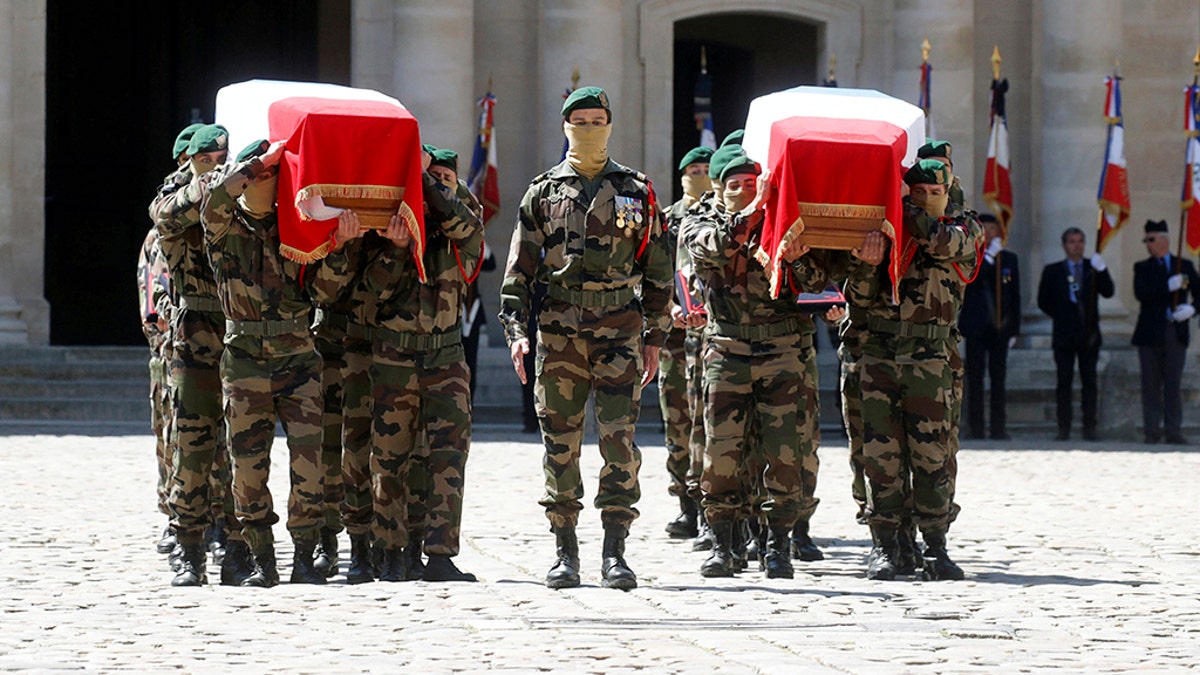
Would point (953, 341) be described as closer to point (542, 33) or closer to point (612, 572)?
point (612, 572)

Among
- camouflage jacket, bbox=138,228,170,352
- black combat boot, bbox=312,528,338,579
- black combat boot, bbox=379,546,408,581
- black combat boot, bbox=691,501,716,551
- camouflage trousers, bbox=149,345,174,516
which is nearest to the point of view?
black combat boot, bbox=379,546,408,581

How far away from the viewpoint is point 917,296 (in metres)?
8.90

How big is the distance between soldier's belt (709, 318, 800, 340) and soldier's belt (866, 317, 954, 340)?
14.0 inches

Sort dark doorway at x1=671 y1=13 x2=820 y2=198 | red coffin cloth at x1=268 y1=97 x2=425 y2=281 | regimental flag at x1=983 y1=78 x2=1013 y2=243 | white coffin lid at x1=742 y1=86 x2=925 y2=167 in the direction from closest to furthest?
red coffin cloth at x1=268 y1=97 x2=425 y2=281, white coffin lid at x1=742 y1=86 x2=925 y2=167, regimental flag at x1=983 y1=78 x2=1013 y2=243, dark doorway at x1=671 y1=13 x2=820 y2=198

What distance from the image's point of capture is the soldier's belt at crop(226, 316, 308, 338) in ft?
27.0

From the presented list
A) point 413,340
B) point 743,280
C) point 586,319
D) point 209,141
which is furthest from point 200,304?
point 743,280

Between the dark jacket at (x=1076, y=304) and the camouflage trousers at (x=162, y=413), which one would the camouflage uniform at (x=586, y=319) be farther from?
the dark jacket at (x=1076, y=304)

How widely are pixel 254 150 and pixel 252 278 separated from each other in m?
0.48

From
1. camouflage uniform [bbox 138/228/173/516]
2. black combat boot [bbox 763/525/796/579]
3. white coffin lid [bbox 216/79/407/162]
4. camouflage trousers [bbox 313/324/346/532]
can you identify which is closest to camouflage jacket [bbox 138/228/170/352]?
camouflage uniform [bbox 138/228/173/516]

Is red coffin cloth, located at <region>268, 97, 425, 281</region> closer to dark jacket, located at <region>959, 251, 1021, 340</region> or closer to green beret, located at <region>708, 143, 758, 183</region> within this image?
green beret, located at <region>708, 143, 758, 183</region>

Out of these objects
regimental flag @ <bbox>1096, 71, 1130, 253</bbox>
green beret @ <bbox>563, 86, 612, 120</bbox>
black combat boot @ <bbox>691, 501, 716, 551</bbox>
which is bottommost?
black combat boot @ <bbox>691, 501, 716, 551</bbox>

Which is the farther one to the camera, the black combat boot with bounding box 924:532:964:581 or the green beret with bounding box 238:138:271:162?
the black combat boot with bounding box 924:532:964:581

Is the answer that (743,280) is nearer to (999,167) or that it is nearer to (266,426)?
(266,426)

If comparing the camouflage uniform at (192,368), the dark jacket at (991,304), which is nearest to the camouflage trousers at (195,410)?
the camouflage uniform at (192,368)
